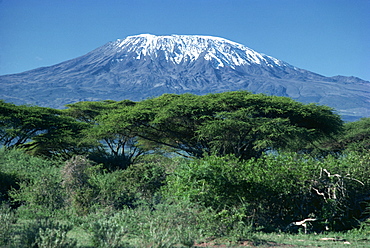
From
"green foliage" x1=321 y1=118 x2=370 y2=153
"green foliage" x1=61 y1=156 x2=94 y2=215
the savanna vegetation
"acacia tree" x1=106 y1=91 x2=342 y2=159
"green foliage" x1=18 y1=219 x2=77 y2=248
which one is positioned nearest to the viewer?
"green foliage" x1=18 y1=219 x2=77 y2=248

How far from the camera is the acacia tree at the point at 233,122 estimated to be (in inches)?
837

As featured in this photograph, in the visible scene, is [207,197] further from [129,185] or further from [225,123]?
[225,123]

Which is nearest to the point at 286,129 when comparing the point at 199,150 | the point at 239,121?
the point at 239,121

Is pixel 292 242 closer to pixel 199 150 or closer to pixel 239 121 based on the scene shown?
pixel 239 121

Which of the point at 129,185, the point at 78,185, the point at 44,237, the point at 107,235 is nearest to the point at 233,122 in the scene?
the point at 129,185

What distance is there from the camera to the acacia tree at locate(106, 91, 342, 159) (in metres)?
21.3

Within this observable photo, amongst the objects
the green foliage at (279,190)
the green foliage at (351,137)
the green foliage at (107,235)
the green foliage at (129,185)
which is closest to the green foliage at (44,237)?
the green foliage at (107,235)

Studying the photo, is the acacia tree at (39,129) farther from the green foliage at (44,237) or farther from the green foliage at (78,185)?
the green foliage at (44,237)

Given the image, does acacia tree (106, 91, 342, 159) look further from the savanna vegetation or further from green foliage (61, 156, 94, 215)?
green foliage (61, 156, 94, 215)

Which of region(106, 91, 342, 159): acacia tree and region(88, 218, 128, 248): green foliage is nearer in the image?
region(88, 218, 128, 248): green foliage

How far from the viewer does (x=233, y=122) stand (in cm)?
2067

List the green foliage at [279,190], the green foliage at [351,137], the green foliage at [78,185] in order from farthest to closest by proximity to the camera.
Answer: the green foliage at [351,137]
the green foliage at [78,185]
the green foliage at [279,190]

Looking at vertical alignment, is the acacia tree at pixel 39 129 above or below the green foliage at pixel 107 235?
above

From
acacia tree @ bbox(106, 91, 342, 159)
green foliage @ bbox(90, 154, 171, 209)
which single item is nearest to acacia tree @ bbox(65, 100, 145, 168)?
acacia tree @ bbox(106, 91, 342, 159)
